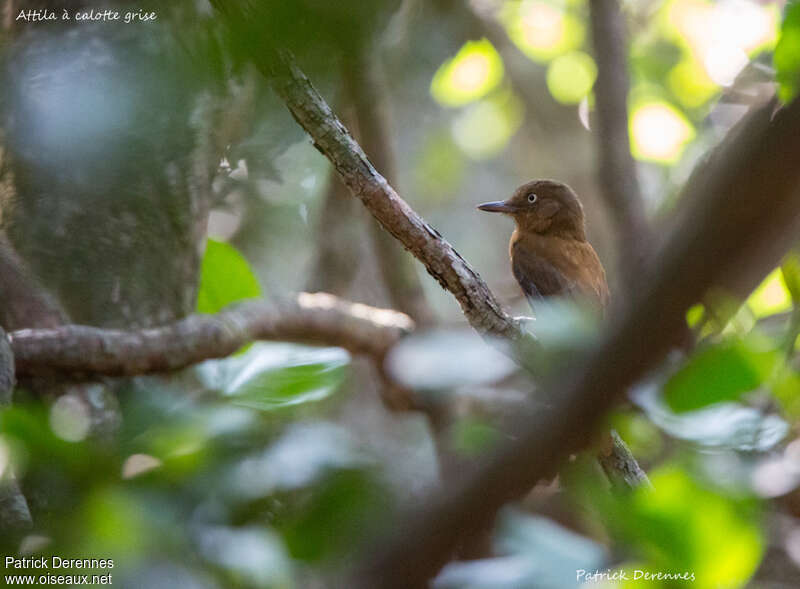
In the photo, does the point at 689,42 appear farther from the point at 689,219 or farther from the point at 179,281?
the point at 689,219

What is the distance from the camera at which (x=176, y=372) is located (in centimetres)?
366

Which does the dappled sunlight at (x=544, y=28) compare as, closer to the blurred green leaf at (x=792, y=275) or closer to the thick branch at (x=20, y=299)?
the thick branch at (x=20, y=299)

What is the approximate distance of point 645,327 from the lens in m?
0.66

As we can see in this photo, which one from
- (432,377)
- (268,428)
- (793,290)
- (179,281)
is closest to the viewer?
(432,377)

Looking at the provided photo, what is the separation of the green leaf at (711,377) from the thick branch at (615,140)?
378 cm

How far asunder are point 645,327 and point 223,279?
3454 mm

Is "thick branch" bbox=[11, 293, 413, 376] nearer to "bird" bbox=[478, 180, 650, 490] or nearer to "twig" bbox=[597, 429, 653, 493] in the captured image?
"twig" bbox=[597, 429, 653, 493]

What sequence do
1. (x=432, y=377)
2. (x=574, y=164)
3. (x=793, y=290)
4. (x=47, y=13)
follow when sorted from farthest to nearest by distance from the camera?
(x=574, y=164), (x=47, y=13), (x=793, y=290), (x=432, y=377)

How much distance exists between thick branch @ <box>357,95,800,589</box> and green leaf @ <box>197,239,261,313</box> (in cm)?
318

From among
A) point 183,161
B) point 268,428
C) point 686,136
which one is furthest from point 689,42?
point 268,428

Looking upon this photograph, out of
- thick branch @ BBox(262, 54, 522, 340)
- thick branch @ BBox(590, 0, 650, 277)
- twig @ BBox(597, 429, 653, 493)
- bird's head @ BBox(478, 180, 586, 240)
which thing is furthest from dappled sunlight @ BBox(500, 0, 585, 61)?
twig @ BBox(597, 429, 653, 493)

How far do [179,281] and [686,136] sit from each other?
4.95m

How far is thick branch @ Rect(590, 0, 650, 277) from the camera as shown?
500 cm

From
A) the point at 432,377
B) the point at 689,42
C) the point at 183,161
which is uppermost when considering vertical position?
the point at 689,42
